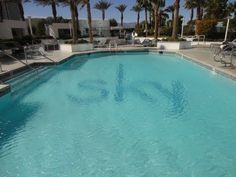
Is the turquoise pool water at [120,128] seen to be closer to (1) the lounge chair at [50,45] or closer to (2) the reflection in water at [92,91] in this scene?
(2) the reflection in water at [92,91]

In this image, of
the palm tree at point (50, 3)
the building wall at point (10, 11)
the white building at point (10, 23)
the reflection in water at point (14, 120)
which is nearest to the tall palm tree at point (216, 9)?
the palm tree at point (50, 3)

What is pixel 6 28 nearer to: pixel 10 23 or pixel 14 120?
pixel 10 23

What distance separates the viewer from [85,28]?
39875mm

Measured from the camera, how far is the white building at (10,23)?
21312 mm

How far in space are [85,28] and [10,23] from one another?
1875 centimetres

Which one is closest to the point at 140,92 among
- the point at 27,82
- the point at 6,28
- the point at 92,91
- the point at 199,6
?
the point at 92,91

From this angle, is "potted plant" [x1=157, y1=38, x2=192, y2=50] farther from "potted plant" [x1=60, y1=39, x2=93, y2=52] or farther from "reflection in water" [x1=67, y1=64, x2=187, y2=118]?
"reflection in water" [x1=67, y1=64, x2=187, y2=118]

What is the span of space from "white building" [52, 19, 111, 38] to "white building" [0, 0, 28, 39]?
20.8 feet

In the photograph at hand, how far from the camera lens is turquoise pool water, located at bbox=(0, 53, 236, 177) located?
3932mm

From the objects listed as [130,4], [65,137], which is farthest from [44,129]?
[130,4]

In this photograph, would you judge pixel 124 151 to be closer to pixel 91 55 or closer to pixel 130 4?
pixel 91 55

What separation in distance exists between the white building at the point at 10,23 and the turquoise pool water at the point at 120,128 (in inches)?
564

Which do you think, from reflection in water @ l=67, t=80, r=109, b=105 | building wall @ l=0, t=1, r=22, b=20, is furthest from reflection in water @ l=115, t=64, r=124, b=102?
building wall @ l=0, t=1, r=22, b=20

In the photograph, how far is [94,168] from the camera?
3887 mm
